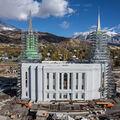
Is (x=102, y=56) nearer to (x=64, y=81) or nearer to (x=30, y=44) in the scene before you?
(x=64, y=81)

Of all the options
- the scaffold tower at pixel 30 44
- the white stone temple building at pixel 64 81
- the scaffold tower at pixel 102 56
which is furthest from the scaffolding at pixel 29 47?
the scaffold tower at pixel 102 56

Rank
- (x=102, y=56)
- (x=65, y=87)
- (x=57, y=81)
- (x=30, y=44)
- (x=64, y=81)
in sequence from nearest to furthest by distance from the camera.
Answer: (x=57, y=81), (x=64, y=81), (x=65, y=87), (x=102, y=56), (x=30, y=44)

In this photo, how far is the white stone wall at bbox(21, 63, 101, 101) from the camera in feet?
129

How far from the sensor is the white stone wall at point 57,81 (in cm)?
3934

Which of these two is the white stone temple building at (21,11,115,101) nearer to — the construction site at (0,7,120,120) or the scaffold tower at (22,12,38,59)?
the construction site at (0,7,120,120)

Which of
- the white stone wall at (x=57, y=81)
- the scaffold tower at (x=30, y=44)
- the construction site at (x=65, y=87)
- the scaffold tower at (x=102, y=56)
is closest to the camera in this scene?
the construction site at (x=65, y=87)

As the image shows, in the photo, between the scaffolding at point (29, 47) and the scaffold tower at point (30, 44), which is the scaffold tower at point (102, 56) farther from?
the scaffold tower at point (30, 44)

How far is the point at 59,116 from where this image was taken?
1261 inches

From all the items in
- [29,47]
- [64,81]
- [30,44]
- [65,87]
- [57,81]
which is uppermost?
[30,44]

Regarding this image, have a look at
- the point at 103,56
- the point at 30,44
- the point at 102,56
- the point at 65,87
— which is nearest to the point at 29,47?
the point at 30,44

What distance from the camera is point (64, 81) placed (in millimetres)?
40062

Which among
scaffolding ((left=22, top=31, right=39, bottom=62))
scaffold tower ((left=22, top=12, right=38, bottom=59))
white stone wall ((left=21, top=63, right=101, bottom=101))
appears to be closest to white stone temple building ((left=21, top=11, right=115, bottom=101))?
white stone wall ((left=21, top=63, right=101, bottom=101))

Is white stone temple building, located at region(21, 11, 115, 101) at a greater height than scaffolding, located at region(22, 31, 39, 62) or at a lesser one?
lesser

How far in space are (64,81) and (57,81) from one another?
6.50 ft
